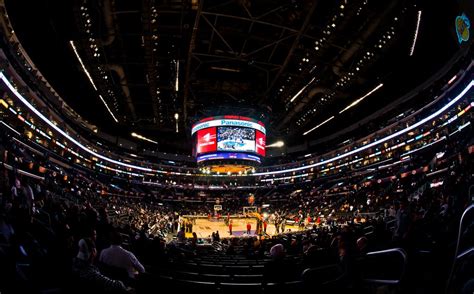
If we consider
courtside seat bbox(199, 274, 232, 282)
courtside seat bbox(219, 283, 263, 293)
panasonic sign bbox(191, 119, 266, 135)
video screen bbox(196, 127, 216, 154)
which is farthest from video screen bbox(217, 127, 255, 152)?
courtside seat bbox(219, 283, 263, 293)

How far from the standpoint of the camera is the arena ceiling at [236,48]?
13.6 meters

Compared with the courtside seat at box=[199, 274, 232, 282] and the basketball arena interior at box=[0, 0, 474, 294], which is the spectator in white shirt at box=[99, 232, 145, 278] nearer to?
the basketball arena interior at box=[0, 0, 474, 294]

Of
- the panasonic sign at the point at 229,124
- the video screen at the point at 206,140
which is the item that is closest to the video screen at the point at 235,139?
the panasonic sign at the point at 229,124

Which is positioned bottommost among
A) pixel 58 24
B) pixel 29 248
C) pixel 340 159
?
pixel 29 248

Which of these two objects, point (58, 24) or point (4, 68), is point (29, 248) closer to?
point (58, 24)

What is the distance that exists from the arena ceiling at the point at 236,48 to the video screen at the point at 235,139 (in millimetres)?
2099

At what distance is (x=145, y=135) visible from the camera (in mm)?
47438

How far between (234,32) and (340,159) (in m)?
36.5

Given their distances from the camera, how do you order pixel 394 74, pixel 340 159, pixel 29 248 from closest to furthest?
pixel 29 248 < pixel 394 74 < pixel 340 159

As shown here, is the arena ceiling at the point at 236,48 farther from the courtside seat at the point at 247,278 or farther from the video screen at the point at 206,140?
the courtside seat at the point at 247,278

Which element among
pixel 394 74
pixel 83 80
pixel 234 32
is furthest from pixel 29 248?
pixel 394 74

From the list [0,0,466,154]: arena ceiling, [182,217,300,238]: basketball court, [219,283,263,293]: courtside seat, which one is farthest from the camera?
[182,217,300,238]: basketball court

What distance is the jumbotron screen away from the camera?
811 inches

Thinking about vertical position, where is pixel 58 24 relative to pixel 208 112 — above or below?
above
